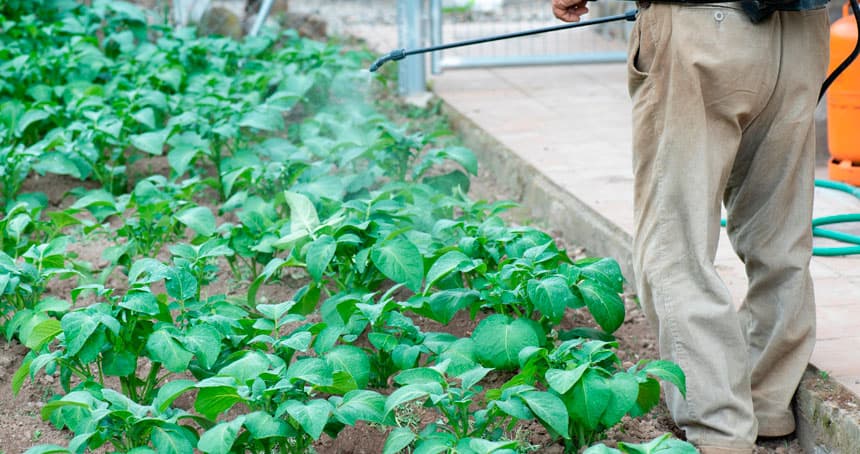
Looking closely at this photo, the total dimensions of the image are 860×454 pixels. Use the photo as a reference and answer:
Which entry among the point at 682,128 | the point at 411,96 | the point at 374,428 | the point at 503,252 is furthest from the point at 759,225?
the point at 411,96

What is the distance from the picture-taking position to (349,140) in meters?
4.52

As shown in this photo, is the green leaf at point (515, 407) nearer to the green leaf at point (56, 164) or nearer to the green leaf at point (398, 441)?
the green leaf at point (398, 441)

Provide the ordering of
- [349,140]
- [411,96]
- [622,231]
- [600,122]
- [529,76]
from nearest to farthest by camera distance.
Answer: [622,231] → [349,140] → [600,122] → [411,96] → [529,76]

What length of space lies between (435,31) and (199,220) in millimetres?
3437

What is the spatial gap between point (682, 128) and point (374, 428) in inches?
43.8

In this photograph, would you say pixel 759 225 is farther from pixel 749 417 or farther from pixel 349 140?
pixel 349 140

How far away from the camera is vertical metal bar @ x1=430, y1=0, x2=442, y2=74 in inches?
264

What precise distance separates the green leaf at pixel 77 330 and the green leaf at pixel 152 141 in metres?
1.76

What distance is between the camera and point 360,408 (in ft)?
8.41

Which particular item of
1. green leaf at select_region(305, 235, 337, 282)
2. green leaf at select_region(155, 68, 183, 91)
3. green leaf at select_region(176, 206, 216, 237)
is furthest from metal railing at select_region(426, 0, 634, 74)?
green leaf at select_region(305, 235, 337, 282)

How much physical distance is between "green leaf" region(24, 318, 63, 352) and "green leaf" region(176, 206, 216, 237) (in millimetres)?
823

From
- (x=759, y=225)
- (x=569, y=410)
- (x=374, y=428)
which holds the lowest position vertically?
(x=374, y=428)

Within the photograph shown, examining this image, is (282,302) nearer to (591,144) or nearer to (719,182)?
(719,182)

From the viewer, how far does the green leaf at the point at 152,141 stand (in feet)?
14.8
